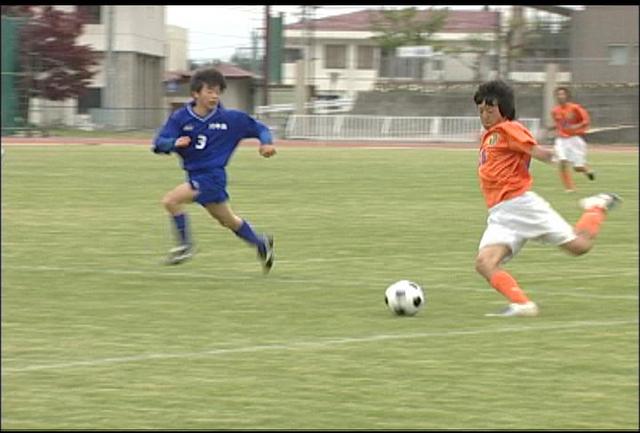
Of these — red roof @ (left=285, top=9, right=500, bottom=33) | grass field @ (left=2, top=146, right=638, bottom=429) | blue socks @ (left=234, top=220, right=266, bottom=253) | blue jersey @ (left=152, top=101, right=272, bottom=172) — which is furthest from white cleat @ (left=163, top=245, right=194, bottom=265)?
red roof @ (left=285, top=9, right=500, bottom=33)

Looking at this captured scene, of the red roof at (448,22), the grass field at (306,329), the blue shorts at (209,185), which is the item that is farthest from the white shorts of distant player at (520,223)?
the red roof at (448,22)

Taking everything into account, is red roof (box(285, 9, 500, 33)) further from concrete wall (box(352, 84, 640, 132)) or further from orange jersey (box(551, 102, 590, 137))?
orange jersey (box(551, 102, 590, 137))

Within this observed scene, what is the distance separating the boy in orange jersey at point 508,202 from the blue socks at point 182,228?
3002mm

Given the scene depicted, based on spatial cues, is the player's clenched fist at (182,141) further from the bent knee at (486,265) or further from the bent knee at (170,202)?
the bent knee at (486,265)

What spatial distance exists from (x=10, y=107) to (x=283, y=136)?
10.5 meters

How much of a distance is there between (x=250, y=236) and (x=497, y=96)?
2830 mm

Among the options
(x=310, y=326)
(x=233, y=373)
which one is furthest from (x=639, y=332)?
(x=233, y=373)

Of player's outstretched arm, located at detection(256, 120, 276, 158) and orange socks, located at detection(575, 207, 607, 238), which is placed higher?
player's outstretched arm, located at detection(256, 120, 276, 158)

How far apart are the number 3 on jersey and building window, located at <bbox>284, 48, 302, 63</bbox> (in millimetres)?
38716

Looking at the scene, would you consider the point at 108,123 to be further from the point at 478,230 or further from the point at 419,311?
the point at 419,311

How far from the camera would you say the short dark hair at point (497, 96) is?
26.1ft

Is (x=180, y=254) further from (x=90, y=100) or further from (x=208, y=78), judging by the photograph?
(x=90, y=100)

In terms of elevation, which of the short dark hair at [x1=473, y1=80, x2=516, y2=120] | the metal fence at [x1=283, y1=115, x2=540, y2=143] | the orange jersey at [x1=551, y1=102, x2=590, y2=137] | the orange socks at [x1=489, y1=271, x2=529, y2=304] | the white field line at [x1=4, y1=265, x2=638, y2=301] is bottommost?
the metal fence at [x1=283, y1=115, x2=540, y2=143]

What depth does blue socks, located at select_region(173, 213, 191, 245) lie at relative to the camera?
34.3 ft
